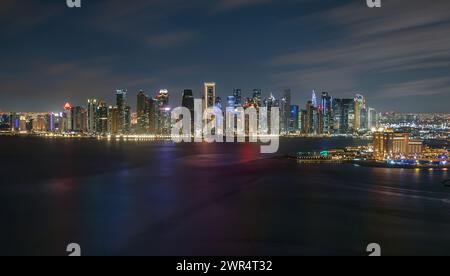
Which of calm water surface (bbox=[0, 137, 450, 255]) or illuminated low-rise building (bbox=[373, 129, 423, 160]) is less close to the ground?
illuminated low-rise building (bbox=[373, 129, 423, 160])

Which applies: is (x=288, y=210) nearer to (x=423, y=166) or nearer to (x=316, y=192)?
(x=316, y=192)

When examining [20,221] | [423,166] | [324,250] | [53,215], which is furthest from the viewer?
[423,166]

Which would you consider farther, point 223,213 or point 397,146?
point 397,146

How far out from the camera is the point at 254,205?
52.9ft

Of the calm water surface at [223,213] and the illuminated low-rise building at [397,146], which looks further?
the illuminated low-rise building at [397,146]

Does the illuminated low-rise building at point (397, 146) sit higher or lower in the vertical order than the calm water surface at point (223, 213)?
higher

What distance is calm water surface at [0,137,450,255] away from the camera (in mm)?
11055

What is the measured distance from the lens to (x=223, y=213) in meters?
14.7

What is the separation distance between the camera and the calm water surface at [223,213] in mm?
11055

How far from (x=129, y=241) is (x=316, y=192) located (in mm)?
10549

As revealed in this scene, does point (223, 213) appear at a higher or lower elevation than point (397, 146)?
lower

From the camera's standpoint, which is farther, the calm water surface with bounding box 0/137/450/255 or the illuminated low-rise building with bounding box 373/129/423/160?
the illuminated low-rise building with bounding box 373/129/423/160

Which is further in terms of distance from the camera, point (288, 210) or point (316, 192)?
point (316, 192)

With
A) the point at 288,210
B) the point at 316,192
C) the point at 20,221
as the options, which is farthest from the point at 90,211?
the point at 316,192
